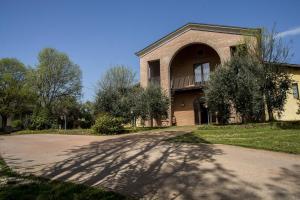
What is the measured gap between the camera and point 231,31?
22.9 m

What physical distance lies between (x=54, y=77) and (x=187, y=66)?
2445 cm

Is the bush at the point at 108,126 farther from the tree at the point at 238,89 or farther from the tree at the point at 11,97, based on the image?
the tree at the point at 11,97

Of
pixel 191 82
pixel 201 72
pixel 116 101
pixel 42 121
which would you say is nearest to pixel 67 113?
pixel 42 121

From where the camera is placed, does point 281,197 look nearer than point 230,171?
Yes

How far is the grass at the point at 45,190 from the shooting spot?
5.34 m

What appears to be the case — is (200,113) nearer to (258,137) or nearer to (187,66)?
(187,66)

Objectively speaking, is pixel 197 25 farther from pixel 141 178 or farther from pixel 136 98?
pixel 141 178

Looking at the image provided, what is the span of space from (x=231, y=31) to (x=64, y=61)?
Answer: 95.9 feet

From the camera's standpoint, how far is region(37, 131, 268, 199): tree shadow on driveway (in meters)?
5.61

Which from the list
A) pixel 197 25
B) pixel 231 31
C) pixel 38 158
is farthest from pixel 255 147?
pixel 197 25

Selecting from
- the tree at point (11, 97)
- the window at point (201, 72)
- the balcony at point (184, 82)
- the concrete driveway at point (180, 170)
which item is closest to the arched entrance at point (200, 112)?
the balcony at point (184, 82)

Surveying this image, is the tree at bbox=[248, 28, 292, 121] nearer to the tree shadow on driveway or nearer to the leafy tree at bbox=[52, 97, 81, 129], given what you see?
the tree shadow on driveway

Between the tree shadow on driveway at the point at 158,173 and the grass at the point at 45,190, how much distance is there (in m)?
0.45

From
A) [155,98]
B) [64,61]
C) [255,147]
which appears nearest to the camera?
[255,147]
